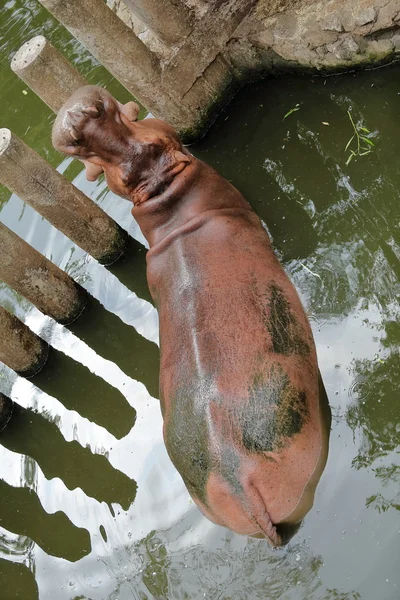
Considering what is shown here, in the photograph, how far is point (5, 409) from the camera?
592 cm

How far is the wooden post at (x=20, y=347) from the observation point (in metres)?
5.75

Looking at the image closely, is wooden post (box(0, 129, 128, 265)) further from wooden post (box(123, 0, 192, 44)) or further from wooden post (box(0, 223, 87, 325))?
wooden post (box(123, 0, 192, 44))

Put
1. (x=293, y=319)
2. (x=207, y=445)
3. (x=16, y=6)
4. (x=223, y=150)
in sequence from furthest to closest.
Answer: (x=16, y=6)
(x=223, y=150)
(x=293, y=319)
(x=207, y=445)

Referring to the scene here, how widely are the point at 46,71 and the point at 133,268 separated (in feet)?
5.65

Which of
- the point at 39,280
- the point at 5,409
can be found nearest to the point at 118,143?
the point at 39,280

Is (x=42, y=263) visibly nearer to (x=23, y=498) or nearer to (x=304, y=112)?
(x=23, y=498)

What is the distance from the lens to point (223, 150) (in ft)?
21.3

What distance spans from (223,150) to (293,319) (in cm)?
244

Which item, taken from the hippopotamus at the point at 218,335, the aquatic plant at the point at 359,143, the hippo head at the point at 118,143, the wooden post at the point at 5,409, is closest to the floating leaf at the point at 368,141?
the aquatic plant at the point at 359,143

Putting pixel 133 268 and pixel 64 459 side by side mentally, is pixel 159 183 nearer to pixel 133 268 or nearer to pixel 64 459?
pixel 133 268

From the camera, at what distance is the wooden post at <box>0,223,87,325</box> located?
556cm

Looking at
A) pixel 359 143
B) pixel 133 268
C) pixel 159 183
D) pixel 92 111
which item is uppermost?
pixel 92 111

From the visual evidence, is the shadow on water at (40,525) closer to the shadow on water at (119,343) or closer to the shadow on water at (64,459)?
the shadow on water at (64,459)

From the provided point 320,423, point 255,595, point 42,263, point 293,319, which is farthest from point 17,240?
point 255,595
